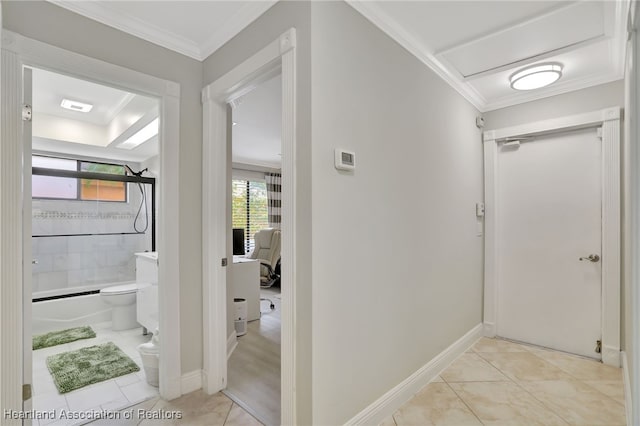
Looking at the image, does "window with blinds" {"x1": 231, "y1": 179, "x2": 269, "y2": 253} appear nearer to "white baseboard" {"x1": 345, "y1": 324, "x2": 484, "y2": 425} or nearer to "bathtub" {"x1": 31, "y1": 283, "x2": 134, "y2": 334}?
"bathtub" {"x1": 31, "y1": 283, "x2": 134, "y2": 334}

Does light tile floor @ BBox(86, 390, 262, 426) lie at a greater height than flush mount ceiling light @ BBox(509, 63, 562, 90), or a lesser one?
lesser

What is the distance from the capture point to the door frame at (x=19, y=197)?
157cm

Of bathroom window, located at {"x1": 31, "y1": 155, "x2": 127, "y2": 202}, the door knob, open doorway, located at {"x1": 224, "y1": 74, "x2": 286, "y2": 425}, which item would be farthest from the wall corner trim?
bathroom window, located at {"x1": 31, "y1": 155, "x2": 127, "y2": 202}

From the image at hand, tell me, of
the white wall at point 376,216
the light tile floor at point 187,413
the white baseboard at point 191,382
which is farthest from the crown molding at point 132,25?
the light tile floor at point 187,413

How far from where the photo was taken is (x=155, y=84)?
6.91ft

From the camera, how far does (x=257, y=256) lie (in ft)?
20.6

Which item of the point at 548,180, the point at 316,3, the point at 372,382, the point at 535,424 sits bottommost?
the point at 535,424

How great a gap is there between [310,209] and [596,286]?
2.92 metres

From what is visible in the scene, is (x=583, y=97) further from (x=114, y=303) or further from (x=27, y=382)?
(x=114, y=303)

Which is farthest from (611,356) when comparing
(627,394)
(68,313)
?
(68,313)

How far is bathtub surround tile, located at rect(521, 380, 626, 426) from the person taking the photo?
1.95 m

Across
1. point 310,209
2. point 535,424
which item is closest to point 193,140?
point 310,209

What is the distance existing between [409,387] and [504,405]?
0.64 m

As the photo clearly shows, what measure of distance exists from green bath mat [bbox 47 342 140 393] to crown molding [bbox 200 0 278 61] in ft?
8.55
